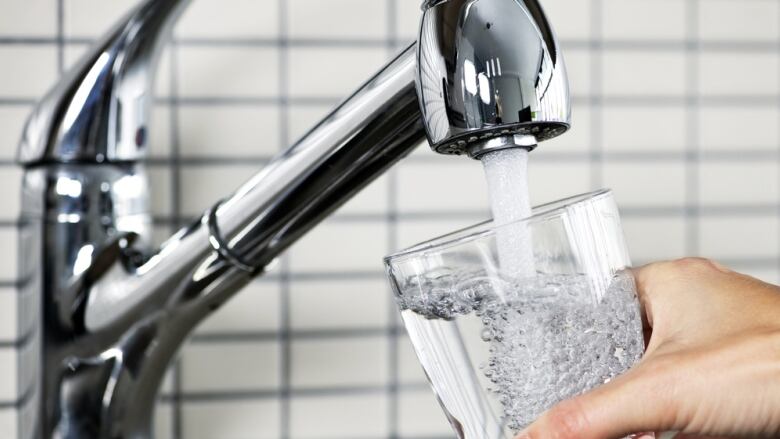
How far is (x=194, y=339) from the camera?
0.69 m

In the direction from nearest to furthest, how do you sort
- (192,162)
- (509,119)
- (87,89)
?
1. (509,119)
2. (87,89)
3. (192,162)

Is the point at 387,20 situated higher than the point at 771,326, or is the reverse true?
the point at 387,20

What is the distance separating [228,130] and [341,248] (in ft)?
0.45

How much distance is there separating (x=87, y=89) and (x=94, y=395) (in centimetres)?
20

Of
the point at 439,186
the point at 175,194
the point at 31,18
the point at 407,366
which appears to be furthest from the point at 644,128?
the point at 31,18

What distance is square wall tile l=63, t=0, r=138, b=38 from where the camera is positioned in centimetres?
67

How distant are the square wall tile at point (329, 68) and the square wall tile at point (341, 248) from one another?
111mm

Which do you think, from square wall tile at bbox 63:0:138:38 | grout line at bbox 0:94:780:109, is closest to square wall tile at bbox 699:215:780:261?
grout line at bbox 0:94:780:109

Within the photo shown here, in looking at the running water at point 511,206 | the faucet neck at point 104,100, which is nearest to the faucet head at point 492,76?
the running water at point 511,206

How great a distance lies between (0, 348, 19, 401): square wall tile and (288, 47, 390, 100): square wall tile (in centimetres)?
31

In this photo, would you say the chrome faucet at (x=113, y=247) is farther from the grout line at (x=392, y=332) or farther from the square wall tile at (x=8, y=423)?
the grout line at (x=392, y=332)

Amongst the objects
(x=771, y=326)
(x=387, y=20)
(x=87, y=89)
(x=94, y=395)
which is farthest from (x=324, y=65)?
(x=771, y=326)

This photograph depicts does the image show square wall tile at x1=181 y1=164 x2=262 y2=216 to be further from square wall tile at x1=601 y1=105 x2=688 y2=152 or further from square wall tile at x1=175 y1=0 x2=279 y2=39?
square wall tile at x1=601 y1=105 x2=688 y2=152

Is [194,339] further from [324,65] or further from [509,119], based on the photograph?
[509,119]
